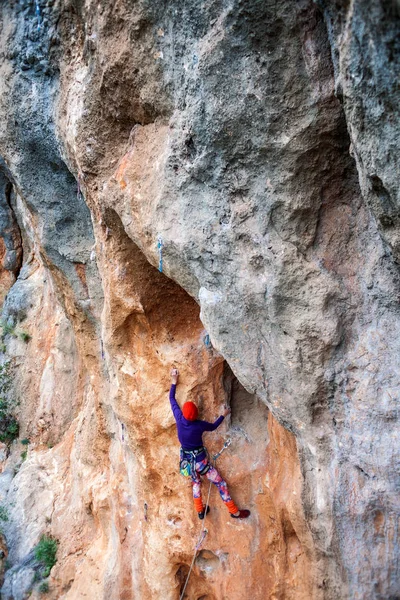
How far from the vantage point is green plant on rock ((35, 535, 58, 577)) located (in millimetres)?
6055

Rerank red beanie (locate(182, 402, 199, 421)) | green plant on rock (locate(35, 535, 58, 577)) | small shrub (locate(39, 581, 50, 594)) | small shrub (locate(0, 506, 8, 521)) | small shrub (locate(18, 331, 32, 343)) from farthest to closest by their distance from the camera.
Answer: small shrub (locate(18, 331, 32, 343))
small shrub (locate(0, 506, 8, 521))
green plant on rock (locate(35, 535, 58, 577))
small shrub (locate(39, 581, 50, 594))
red beanie (locate(182, 402, 199, 421))

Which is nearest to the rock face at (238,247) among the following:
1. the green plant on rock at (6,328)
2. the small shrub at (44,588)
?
the small shrub at (44,588)

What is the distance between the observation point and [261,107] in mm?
2465

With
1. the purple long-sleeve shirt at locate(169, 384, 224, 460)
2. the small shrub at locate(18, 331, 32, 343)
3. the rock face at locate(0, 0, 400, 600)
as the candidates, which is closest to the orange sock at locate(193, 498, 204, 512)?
the rock face at locate(0, 0, 400, 600)

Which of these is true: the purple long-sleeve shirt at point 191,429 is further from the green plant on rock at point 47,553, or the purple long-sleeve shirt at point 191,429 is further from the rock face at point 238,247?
the green plant on rock at point 47,553

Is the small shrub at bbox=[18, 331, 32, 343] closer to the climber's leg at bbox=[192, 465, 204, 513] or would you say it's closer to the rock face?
the rock face

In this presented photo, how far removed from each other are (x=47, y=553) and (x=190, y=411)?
4037 millimetres

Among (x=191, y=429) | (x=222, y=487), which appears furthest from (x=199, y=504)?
(x=191, y=429)

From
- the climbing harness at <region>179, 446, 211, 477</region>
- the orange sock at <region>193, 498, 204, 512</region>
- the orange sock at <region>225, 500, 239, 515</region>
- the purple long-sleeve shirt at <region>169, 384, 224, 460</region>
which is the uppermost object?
the purple long-sleeve shirt at <region>169, 384, 224, 460</region>

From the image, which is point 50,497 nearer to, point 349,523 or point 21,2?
point 349,523

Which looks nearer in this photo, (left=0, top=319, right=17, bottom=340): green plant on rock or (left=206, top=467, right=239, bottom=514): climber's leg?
(left=206, top=467, right=239, bottom=514): climber's leg

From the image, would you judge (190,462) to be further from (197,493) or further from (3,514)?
(3,514)

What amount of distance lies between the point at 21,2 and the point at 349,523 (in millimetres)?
5119

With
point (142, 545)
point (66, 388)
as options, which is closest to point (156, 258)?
point (142, 545)
